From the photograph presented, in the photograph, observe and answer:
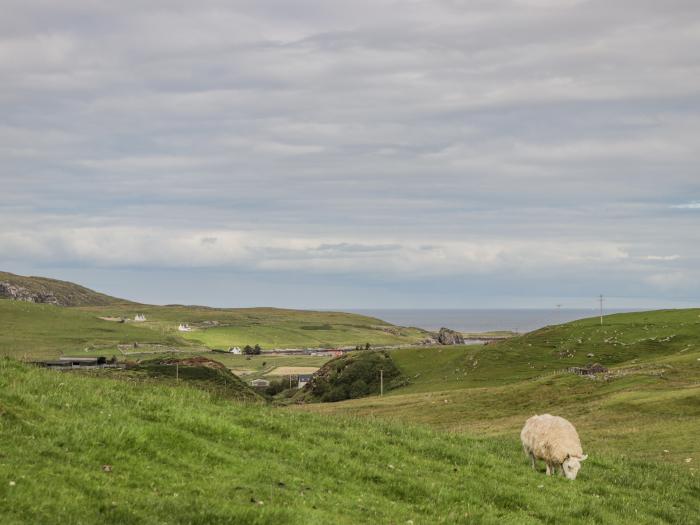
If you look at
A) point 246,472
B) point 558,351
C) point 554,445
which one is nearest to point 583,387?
point 558,351

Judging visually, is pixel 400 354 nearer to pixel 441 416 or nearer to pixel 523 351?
pixel 523 351

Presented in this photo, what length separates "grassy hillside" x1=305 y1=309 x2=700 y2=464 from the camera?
44844 millimetres

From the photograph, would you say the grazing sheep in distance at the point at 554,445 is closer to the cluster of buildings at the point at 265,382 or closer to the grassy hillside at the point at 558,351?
the grassy hillside at the point at 558,351

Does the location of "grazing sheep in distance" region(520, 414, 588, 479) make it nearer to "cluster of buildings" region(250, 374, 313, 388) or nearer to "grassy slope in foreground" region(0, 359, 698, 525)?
"grassy slope in foreground" region(0, 359, 698, 525)

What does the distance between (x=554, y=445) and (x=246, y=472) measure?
10935 mm

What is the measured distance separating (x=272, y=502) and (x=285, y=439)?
5.50m

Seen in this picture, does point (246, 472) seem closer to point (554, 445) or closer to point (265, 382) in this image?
point (554, 445)

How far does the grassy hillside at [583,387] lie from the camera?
4484cm

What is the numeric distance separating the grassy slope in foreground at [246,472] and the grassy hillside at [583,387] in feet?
44.3

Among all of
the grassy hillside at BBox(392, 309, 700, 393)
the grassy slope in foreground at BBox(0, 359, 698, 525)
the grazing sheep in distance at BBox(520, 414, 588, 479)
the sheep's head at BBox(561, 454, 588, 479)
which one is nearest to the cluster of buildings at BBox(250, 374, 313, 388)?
the grassy hillside at BBox(392, 309, 700, 393)

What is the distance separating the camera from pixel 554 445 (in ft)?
78.1

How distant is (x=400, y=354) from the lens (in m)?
142

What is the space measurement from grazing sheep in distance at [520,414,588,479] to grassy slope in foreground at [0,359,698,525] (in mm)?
725

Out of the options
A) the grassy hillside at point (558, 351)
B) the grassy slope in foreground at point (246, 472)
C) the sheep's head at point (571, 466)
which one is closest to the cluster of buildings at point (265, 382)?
the grassy hillside at point (558, 351)
